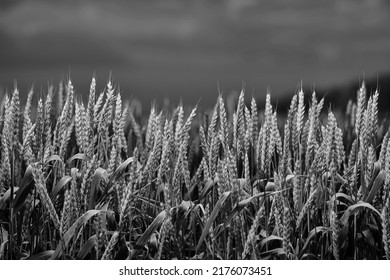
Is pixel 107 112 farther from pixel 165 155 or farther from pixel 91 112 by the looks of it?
pixel 165 155

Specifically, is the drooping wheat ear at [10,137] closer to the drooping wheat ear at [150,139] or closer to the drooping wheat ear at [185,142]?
the drooping wheat ear at [150,139]

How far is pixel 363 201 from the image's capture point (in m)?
2.93

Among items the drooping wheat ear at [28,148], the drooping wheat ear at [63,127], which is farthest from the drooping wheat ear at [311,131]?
the drooping wheat ear at [28,148]

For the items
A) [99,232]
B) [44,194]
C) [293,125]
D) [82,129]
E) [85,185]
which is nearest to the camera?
[44,194]

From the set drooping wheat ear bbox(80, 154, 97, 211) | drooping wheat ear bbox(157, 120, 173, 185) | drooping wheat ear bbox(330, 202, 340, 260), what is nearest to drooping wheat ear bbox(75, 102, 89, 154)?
drooping wheat ear bbox(80, 154, 97, 211)

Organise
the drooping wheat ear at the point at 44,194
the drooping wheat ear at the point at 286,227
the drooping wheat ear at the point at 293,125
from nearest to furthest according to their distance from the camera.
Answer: the drooping wheat ear at the point at 44,194
the drooping wheat ear at the point at 286,227
the drooping wheat ear at the point at 293,125

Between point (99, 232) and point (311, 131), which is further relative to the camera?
point (311, 131)

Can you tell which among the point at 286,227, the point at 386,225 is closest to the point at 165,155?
the point at 286,227

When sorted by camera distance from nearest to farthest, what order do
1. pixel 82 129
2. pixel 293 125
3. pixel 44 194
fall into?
pixel 44 194 < pixel 82 129 < pixel 293 125

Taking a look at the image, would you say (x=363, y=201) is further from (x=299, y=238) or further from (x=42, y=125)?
(x=42, y=125)

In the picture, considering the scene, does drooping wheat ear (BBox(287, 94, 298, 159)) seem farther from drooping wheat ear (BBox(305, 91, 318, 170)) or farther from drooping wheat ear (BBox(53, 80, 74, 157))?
drooping wheat ear (BBox(53, 80, 74, 157))

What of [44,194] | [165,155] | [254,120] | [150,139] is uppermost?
[254,120]
